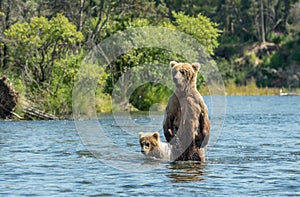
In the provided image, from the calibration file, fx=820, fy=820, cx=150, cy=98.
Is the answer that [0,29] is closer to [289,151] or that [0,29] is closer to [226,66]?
[289,151]

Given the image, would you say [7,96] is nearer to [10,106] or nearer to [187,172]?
[10,106]

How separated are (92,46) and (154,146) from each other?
1102 inches

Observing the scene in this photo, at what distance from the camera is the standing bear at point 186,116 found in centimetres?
1664

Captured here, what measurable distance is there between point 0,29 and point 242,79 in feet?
148

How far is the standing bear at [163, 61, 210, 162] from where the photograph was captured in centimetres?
1664

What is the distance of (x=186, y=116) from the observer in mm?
16859

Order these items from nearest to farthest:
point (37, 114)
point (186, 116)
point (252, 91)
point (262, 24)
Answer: point (186, 116)
point (37, 114)
point (252, 91)
point (262, 24)


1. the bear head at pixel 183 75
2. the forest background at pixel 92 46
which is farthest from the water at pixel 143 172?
the forest background at pixel 92 46

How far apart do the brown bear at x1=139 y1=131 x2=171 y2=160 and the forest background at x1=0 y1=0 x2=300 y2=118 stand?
60.7 ft

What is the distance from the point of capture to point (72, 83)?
3725cm

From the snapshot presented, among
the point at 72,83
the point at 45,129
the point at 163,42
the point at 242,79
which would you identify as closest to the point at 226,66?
the point at 242,79

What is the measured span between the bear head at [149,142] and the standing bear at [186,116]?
1.00ft

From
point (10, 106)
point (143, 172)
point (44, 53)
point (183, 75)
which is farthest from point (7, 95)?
point (183, 75)

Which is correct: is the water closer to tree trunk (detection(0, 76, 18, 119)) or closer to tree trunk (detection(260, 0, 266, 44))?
tree trunk (detection(0, 76, 18, 119))
